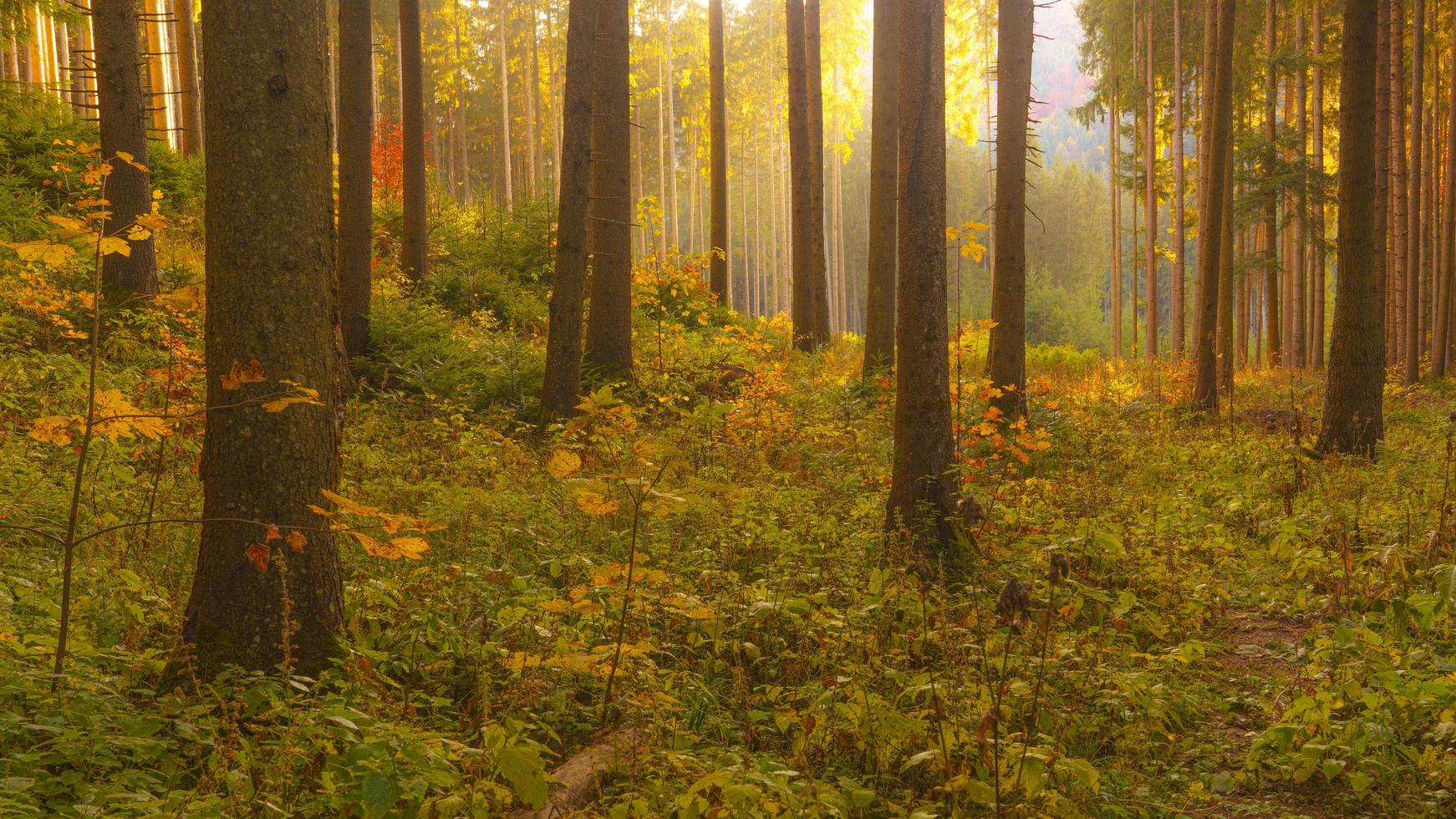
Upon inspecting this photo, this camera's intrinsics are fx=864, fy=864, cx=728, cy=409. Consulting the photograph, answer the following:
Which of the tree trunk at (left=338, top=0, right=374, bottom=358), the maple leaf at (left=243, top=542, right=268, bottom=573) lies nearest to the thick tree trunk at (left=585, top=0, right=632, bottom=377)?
the tree trunk at (left=338, top=0, right=374, bottom=358)

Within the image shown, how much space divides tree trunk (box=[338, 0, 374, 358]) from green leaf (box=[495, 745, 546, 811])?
9.05m

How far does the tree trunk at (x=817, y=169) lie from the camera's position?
16.8 meters

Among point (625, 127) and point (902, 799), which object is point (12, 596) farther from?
point (625, 127)

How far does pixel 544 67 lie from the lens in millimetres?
39438

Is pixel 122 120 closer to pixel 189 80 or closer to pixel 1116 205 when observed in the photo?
pixel 189 80

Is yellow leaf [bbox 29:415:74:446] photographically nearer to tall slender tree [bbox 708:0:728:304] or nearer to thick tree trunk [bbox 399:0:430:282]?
thick tree trunk [bbox 399:0:430:282]

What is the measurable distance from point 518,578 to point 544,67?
3922 cm

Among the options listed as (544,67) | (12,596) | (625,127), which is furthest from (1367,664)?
(544,67)

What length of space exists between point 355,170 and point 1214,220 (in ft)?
38.5

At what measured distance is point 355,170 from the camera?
10.5 meters

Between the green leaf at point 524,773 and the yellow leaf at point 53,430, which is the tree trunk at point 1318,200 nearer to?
the green leaf at point 524,773

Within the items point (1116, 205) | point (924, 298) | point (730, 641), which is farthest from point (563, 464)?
point (1116, 205)

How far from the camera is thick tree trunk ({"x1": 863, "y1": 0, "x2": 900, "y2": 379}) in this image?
485 inches

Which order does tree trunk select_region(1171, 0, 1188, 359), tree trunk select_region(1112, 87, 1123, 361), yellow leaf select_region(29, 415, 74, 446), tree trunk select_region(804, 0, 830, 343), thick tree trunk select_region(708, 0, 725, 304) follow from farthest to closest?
tree trunk select_region(1112, 87, 1123, 361), tree trunk select_region(1171, 0, 1188, 359), thick tree trunk select_region(708, 0, 725, 304), tree trunk select_region(804, 0, 830, 343), yellow leaf select_region(29, 415, 74, 446)
